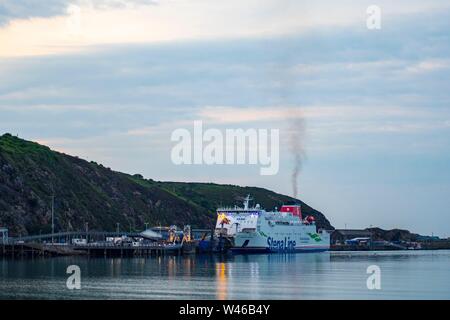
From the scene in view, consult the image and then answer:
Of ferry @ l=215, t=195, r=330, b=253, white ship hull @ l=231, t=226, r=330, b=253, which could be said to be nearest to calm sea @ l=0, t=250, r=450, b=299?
white ship hull @ l=231, t=226, r=330, b=253

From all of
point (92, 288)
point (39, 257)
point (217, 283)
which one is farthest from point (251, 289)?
point (39, 257)

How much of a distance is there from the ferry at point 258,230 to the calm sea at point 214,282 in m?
38.2

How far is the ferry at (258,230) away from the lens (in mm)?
160250

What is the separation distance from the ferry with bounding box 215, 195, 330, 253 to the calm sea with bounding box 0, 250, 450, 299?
38178mm

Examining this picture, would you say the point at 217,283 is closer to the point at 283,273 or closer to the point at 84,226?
the point at 283,273

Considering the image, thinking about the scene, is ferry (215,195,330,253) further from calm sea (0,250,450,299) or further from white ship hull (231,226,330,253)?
calm sea (0,250,450,299)

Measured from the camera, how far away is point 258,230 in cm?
16175

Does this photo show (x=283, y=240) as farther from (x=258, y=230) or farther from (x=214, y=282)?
(x=214, y=282)

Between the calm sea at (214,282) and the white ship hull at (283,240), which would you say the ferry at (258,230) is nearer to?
the white ship hull at (283,240)

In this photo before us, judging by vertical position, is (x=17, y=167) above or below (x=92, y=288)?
above

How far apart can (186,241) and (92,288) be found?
82422 millimetres

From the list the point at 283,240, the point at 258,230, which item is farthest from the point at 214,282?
the point at 283,240

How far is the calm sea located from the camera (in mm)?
76250

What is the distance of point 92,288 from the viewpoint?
80625 mm
